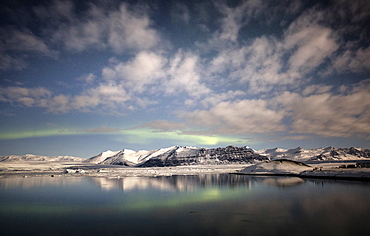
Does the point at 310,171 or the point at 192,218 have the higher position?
the point at 310,171

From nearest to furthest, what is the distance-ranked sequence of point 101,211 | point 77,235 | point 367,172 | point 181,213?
point 77,235 → point 181,213 → point 101,211 → point 367,172

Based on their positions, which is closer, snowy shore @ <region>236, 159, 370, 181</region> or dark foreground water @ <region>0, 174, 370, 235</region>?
dark foreground water @ <region>0, 174, 370, 235</region>

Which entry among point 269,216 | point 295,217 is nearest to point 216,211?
point 269,216

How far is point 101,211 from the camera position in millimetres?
15656

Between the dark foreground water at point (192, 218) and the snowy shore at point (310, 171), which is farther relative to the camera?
the snowy shore at point (310, 171)

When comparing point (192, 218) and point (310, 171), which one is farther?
point (310, 171)

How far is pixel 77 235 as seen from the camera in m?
10.8

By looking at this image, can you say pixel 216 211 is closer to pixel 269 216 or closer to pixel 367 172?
pixel 269 216

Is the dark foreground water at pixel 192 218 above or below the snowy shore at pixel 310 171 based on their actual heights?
below

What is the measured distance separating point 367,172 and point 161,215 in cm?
3917

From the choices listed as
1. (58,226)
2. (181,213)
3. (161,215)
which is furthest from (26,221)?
(181,213)

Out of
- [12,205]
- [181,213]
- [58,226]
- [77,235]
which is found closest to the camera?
[77,235]

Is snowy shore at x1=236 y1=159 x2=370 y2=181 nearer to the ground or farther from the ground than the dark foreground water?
farther from the ground

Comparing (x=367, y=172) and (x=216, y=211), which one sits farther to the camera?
(x=367, y=172)
